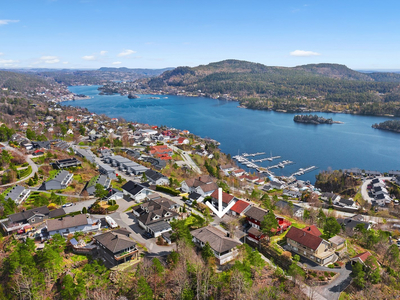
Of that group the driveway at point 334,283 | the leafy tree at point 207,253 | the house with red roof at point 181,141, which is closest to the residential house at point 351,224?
the driveway at point 334,283

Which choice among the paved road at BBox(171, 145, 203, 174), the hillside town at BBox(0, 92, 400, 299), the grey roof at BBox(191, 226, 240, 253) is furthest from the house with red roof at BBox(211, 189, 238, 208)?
the paved road at BBox(171, 145, 203, 174)

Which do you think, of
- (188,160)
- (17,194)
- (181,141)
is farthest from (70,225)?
(181,141)

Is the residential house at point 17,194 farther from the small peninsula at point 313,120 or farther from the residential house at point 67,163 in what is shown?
the small peninsula at point 313,120

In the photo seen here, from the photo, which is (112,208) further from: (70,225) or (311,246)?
(311,246)

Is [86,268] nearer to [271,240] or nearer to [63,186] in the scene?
[271,240]

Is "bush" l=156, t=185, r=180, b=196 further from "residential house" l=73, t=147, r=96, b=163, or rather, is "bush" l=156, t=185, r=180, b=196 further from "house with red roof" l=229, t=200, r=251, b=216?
"residential house" l=73, t=147, r=96, b=163
